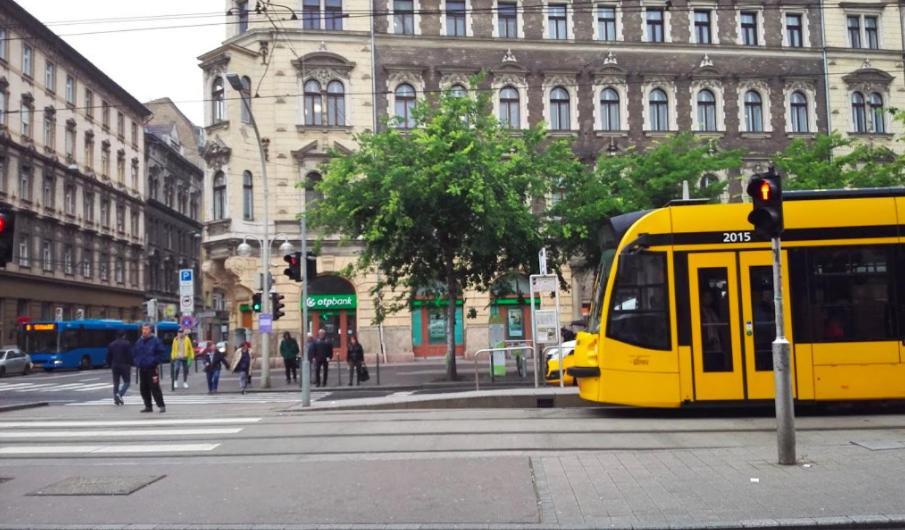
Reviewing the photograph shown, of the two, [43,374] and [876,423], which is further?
[43,374]

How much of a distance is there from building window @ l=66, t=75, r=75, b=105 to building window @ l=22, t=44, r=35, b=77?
484cm

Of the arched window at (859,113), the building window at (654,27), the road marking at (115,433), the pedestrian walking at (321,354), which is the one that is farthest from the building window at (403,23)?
the road marking at (115,433)

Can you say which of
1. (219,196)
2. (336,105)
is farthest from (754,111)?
(219,196)

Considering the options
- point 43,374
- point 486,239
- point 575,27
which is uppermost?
point 575,27

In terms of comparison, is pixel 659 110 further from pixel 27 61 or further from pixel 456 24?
pixel 27 61

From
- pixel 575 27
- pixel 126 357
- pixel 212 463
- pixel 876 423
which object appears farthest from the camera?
pixel 575 27

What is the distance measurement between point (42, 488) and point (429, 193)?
15490 mm

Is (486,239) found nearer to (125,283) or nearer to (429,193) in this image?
(429,193)

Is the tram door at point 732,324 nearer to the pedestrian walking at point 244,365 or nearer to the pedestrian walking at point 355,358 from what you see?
the pedestrian walking at point 355,358

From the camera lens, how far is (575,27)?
125 ft

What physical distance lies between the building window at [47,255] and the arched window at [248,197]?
78.1 ft

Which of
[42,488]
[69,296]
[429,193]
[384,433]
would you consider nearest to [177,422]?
[384,433]

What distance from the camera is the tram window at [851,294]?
12.4m

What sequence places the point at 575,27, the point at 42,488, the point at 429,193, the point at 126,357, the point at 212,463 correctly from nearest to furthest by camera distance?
the point at 42,488 → the point at 212,463 → the point at 126,357 → the point at 429,193 → the point at 575,27
